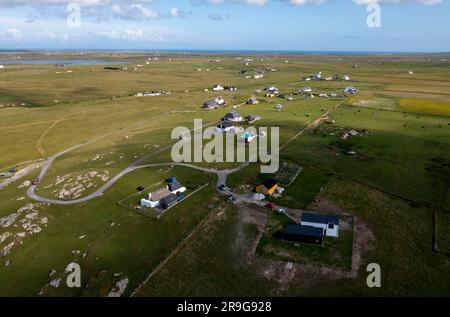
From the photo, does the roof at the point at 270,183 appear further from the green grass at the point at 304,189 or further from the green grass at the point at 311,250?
the green grass at the point at 311,250

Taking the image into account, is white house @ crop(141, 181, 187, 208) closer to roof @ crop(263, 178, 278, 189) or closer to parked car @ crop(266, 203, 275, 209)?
roof @ crop(263, 178, 278, 189)

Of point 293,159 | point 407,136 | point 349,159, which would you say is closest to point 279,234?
point 293,159

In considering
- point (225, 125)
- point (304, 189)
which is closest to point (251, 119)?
point (225, 125)

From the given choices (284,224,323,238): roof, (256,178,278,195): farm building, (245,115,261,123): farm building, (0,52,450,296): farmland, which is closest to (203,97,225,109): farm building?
(0,52,450,296): farmland
